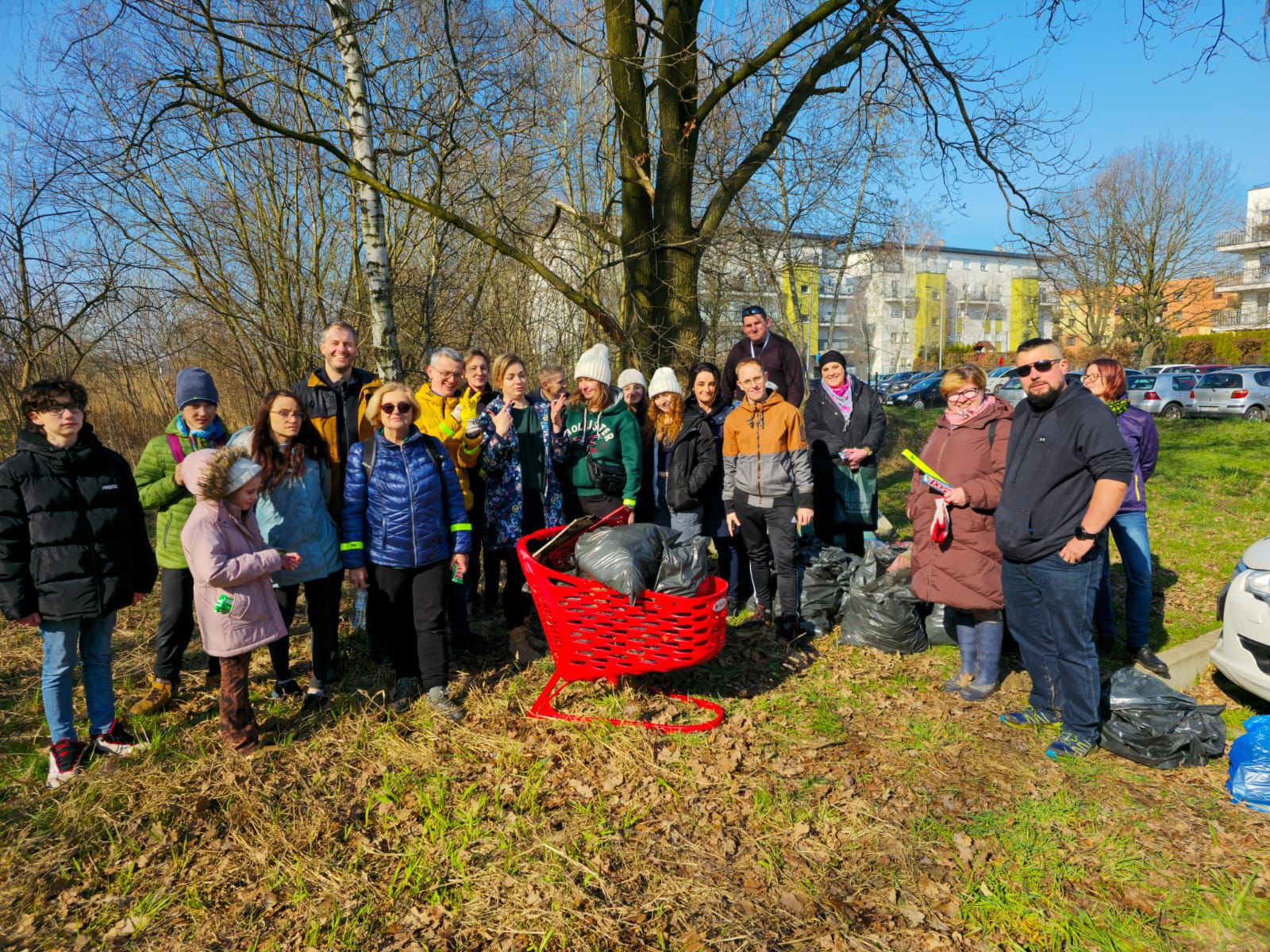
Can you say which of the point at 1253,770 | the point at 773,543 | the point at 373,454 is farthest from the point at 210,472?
the point at 1253,770

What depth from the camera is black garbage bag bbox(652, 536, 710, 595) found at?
3787 millimetres

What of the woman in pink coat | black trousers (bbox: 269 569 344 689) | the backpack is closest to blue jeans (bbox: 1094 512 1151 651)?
the backpack

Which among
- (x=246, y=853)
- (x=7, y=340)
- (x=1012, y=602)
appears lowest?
(x=246, y=853)

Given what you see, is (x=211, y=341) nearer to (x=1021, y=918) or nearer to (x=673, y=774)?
(x=673, y=774)

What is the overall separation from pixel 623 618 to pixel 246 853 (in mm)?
1951

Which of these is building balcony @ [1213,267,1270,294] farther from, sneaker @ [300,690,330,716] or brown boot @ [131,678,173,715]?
brown boot @ [131,678,173,715]

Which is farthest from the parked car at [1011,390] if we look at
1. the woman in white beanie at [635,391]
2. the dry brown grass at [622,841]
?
the dry brown grass at [622,841]

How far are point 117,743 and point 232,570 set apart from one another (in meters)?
1.26

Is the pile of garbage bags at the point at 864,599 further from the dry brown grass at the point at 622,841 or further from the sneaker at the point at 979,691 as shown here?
the dry brown grass at the point at 622,841

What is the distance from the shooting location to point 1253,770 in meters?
3.30

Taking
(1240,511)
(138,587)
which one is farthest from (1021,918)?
(1240,511)

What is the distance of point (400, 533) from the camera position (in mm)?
4133

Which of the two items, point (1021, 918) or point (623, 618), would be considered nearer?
point (1021, 918)

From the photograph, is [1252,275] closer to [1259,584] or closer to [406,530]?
[1259,584]
